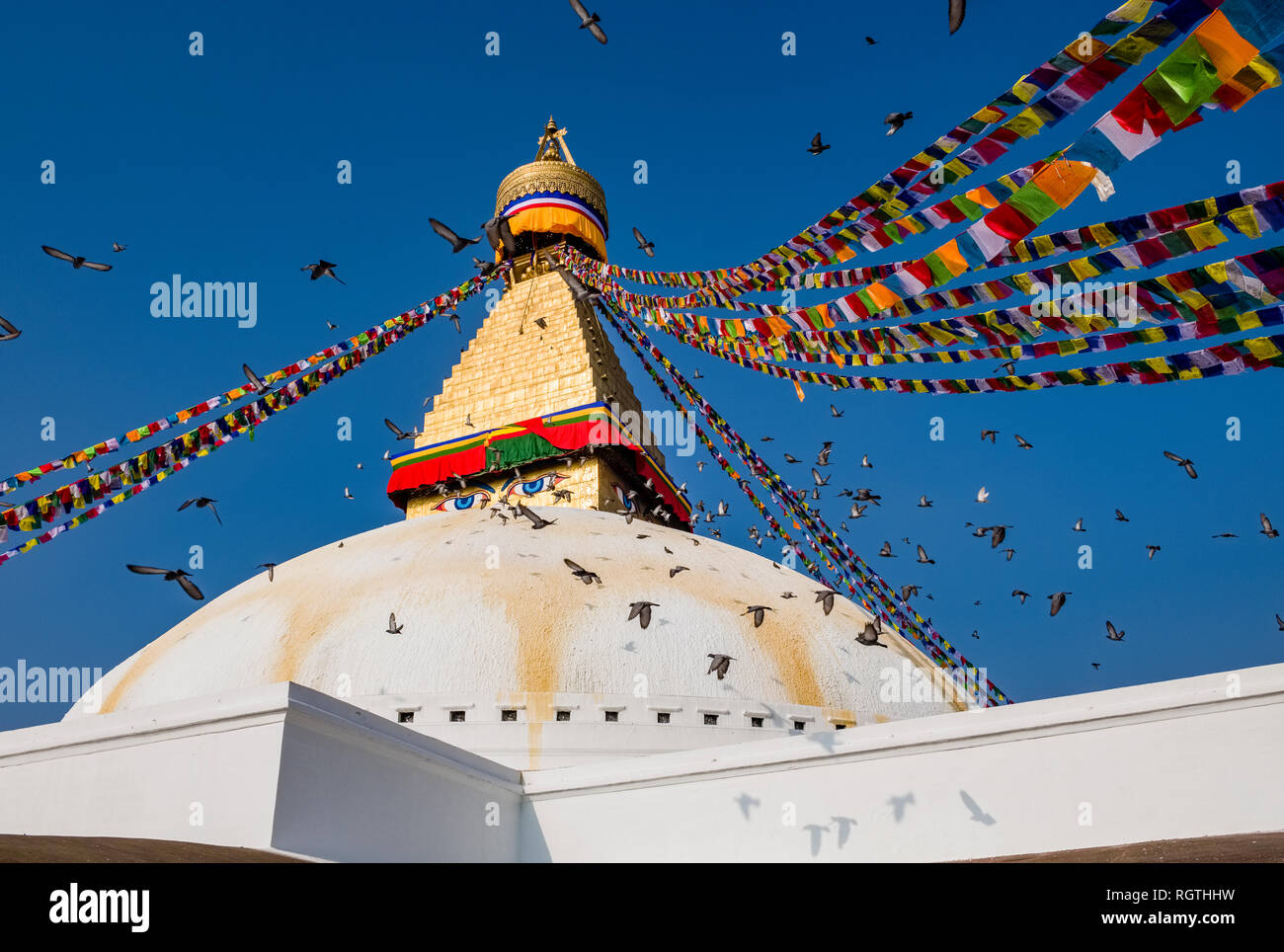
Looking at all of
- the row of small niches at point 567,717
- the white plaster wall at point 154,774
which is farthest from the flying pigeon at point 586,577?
the white plaster wall at point 154,774

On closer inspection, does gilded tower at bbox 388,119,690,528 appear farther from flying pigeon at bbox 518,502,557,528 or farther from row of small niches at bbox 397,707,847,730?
row of small niches at bbox 397,707,847,730

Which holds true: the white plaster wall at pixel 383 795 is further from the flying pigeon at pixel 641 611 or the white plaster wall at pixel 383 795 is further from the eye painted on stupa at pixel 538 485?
the eye painted on stupa at pixel 538 485

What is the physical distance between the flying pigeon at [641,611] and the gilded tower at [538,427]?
4722 millimetres

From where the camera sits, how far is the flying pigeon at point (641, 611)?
7.62 metres

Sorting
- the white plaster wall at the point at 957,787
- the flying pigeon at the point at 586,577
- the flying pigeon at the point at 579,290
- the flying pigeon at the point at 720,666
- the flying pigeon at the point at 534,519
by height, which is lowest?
the white plaster wall at the point at 957,787

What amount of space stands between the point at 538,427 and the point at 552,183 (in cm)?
583

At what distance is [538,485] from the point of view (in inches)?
529

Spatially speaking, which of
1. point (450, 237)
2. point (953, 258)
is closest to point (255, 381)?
point (450, 237)

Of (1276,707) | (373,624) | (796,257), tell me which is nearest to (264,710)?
(373,624)

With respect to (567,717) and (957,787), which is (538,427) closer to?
(567,717)

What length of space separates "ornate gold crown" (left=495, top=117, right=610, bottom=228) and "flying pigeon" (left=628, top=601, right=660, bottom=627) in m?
11.0

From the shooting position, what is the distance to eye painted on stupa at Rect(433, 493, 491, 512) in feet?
44.3

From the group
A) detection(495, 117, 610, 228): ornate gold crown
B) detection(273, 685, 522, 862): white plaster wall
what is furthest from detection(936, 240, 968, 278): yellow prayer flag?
detection(495, 117, 610, 228): ornate gold crown
